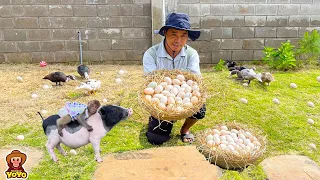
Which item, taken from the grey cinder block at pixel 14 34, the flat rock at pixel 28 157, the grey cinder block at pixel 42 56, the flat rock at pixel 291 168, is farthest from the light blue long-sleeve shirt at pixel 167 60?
the grey cinder block at pixel 14 34

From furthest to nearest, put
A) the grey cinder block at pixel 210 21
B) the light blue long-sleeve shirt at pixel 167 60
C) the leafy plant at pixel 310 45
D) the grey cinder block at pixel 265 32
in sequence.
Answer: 1. the grey cinder block at pixel 265 32
2. the grey cinder block at pixel 210 21
3. the leafy plant at pixel 310 45
4. the light blue long-sleeve shirt at pixel 167 60

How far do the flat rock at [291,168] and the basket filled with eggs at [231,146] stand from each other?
20cm

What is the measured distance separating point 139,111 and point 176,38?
68.8 inches

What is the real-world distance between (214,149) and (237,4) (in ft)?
17.4

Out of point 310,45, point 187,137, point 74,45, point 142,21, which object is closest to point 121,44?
point 142,21

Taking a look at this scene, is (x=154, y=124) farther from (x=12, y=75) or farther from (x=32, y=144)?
(x=12, y=75)

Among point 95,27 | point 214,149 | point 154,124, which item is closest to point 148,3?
point 95,27

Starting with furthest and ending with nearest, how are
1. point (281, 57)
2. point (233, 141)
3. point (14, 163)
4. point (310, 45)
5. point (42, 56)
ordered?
point (42, 56), point (310, 45), point (281, 57), point (233, 141), point (14, 163)

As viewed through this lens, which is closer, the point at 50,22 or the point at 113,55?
the point at 50,22

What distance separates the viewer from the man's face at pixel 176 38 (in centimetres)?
366

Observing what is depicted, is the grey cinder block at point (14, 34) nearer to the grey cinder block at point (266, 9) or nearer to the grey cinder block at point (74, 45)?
the grey cinder block at point (74, 45)

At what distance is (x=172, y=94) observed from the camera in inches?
127

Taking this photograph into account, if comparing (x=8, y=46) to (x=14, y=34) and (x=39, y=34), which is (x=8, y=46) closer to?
(x=14, y=34)

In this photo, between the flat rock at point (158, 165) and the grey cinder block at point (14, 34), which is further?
the grey cinder block at point (14, 34)
